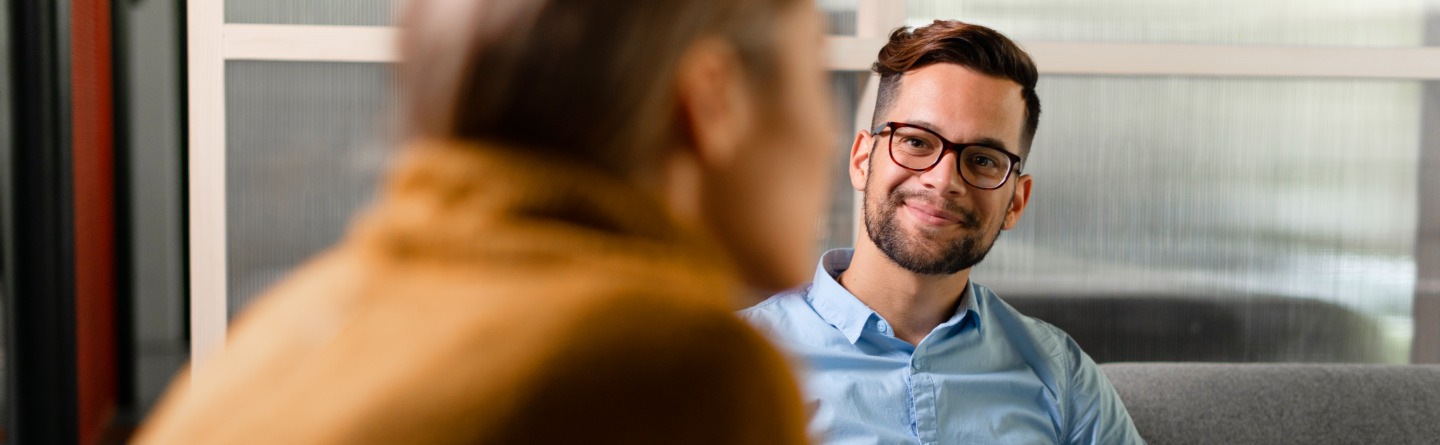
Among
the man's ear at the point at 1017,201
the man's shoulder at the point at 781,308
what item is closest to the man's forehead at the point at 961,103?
the man's ear at the point at 1017,201

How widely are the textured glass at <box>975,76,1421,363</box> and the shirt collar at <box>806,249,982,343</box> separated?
1.96 feet

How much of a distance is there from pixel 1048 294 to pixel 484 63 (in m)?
2.21

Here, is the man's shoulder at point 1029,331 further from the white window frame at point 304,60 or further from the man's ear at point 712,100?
the man's ear at point 712,100

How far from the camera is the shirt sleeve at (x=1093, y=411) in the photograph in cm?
172

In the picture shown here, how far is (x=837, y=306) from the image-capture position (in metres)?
1.81

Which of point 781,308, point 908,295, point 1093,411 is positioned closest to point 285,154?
point 781,308

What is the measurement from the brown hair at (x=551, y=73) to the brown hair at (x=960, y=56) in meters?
1.47

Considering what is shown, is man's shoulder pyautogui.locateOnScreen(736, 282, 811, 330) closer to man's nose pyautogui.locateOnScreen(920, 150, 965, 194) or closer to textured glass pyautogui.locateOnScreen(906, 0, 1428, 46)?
man's nose pyautogui.locateOnScreen(920, 150, 965, 194)

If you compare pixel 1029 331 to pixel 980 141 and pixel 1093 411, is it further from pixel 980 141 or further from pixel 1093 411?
pixel 980 141

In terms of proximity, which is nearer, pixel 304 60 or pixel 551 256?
pixel 551 256

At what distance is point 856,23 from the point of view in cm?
227

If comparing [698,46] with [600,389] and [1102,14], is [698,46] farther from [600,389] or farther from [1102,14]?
[1102,14]

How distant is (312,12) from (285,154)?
0.99 ft

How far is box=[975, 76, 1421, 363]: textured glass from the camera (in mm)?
2379
